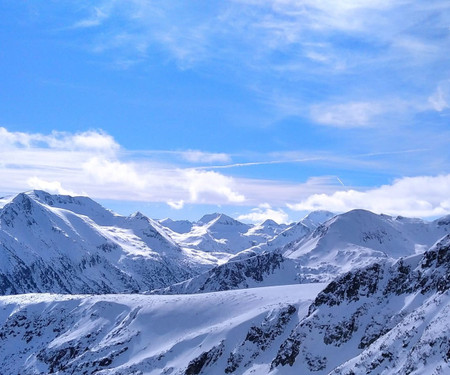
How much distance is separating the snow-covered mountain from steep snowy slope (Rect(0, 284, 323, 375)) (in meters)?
0.27

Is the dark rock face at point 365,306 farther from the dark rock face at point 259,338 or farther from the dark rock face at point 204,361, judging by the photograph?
the dark rock face at point 204,361

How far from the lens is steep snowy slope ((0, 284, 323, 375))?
73.9 metres

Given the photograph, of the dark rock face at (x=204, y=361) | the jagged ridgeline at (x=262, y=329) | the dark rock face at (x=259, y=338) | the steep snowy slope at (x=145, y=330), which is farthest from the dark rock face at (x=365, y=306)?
the dark rock face at (x=204, y=361)

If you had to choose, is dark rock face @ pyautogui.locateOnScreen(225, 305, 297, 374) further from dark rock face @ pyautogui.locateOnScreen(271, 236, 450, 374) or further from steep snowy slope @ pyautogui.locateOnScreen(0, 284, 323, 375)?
dark rock face @ pyautogui.locateOnScreen(271, 236, 450, 374)

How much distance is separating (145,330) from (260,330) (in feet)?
112

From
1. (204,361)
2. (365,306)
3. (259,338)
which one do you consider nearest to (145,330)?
(204,361)

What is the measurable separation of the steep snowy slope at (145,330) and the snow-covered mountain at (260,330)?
0.87ft

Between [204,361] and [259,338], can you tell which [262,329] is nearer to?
[259,338]

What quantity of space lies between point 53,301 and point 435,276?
111 metres

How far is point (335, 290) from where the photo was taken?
66688 millimetres

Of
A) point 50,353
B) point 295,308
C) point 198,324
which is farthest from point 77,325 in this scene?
point 295,308

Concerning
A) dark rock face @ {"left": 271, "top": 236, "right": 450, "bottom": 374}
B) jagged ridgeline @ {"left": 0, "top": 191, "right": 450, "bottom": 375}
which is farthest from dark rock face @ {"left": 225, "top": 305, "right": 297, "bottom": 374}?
dark rock face @ {"left": 271, "top": 236, "right": 450, "bottom": 374}

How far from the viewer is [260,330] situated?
238ft

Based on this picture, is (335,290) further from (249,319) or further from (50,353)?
(50,353)
